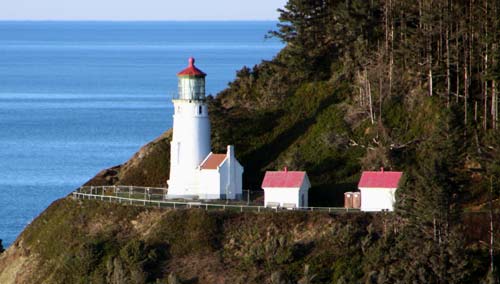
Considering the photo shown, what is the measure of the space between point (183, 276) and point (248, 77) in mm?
23886

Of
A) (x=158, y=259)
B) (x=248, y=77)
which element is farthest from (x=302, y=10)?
(x=158, y=259)

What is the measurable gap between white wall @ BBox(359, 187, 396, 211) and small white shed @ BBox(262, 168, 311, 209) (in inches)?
133

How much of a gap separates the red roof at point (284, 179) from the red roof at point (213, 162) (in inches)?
138

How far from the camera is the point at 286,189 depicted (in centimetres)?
7544

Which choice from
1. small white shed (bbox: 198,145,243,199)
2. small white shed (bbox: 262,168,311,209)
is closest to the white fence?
small white shed (bbox: 262,168,311,209)

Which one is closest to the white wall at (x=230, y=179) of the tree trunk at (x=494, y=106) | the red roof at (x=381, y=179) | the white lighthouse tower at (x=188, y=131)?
the white lighthouse tower at (x=188, y=131)

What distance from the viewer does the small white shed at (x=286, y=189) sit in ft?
247

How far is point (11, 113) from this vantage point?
182125mm

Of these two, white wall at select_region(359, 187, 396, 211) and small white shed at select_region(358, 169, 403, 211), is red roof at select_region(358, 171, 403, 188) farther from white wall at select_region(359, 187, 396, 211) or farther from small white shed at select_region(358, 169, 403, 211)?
white wall at select_region(359, 187, 396, 211)

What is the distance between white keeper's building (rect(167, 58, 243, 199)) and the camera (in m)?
78.8

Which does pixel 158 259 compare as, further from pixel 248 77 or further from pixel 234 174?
pixel 248 77

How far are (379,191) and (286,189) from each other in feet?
16.0

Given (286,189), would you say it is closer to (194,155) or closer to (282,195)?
(282,195)

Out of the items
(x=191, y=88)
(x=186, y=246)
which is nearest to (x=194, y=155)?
(x=191, y=88)
